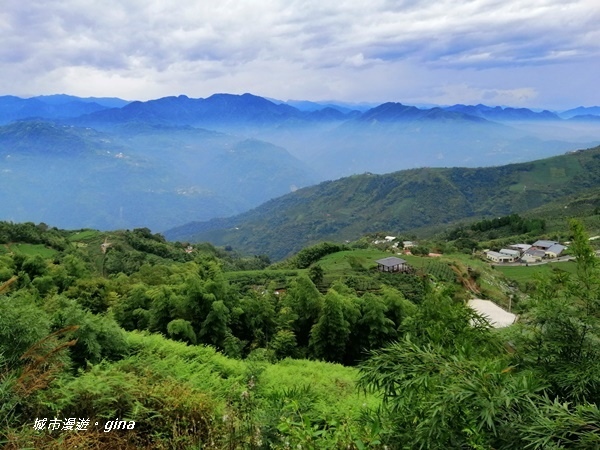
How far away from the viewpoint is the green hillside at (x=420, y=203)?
15575cm

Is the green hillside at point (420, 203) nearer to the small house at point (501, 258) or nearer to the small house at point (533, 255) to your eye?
the small house at point (501, 258)

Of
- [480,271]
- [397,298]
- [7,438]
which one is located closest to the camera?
[7,438]

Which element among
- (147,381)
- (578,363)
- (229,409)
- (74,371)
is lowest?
(74,371)

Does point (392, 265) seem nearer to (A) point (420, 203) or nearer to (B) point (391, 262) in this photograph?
(B) point (391, 262)

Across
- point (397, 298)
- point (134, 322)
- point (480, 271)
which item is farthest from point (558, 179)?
point (134, 322)

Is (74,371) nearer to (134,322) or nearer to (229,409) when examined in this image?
(229,409)

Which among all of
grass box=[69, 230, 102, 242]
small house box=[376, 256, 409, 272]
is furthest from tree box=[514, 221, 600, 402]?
grass box=[69, 230, 102, 242]

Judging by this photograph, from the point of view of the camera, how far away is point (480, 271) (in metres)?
48.7

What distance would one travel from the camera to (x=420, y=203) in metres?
171

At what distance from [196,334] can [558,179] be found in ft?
617

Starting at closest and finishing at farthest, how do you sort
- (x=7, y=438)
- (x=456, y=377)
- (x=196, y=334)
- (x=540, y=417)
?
1. (x=540, y=417)
2. (x=456, y=377)
3. (x=7, y=438)
4. (x=196, y=334)

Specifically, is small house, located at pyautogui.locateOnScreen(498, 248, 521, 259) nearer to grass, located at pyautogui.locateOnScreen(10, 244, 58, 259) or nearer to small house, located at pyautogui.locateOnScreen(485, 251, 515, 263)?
small house, located at pyautogui.locateOnScreen(485, 251, 515, 263)

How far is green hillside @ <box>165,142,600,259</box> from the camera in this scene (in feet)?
511

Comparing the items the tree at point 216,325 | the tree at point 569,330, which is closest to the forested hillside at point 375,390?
the tree at point 569,330
